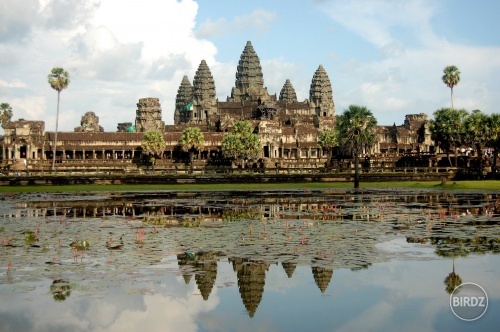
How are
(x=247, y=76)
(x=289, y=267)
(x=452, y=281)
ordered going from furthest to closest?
(x=247, y=76) < (x=289, y=267) < (x=452, y=281)

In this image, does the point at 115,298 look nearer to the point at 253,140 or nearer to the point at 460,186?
the point at 460,186

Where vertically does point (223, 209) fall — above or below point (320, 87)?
below

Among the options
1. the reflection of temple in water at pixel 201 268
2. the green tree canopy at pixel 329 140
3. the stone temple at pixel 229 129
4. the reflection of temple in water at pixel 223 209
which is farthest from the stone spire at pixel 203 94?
the reflection of temple in water at pixel 201 268

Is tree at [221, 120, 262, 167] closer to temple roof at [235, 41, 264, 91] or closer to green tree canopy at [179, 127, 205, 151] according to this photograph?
green tree canopy at [179, 127, 205, 151]

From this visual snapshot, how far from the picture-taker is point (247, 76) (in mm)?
181875

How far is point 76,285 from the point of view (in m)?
15.4

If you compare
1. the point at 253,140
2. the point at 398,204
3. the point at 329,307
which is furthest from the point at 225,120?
the point at 329,307

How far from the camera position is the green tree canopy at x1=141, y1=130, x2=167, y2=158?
12731cm

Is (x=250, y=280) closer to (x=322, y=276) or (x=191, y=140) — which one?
(x=322, y=276)

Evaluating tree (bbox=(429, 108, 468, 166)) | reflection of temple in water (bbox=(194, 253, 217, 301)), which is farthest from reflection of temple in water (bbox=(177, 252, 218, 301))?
tree (bbox=(429, 108, 468, 166))

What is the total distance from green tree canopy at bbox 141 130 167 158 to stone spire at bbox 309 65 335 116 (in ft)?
211

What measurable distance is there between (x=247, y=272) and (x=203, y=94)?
168319 millimetres

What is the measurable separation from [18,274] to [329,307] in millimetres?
7501

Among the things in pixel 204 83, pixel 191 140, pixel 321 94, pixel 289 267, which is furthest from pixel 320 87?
pixel 289 267
